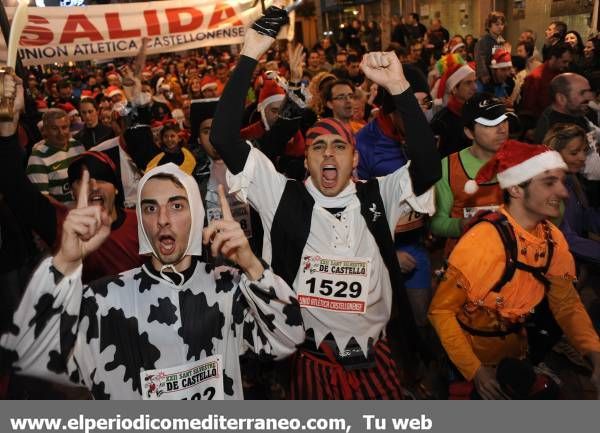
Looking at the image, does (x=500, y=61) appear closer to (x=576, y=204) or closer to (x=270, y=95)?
(x=270, y=95)

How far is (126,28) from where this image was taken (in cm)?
781

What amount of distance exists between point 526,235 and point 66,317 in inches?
87.9

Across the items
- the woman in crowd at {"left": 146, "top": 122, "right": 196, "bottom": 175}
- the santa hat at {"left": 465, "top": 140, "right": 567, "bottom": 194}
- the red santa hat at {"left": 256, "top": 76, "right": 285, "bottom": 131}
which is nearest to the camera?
the santa hat at {"left": 465, "top": 140, "right": 567, "bottom": 194}

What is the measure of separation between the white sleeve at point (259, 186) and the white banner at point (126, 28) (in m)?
4.69

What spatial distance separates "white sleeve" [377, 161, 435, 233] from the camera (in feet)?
9.82

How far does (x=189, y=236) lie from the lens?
247 centimetres

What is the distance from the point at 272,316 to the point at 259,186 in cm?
101

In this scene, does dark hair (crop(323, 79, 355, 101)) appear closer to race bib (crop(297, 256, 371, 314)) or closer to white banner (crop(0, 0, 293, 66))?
white banner (crop(0, 0, 293, 66))

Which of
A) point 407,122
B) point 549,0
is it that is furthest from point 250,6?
point 549,0

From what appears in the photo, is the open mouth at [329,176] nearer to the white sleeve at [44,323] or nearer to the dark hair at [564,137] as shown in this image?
the white sleeve at [44,323]

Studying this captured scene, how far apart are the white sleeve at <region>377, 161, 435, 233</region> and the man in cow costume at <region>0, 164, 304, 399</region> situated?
0.98m

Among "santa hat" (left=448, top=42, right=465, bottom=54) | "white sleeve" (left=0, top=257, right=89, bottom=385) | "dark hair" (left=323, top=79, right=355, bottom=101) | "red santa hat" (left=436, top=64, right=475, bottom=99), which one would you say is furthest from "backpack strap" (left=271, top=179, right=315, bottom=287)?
"santa hat" (left=448, top=42, right=465, bottom=54)

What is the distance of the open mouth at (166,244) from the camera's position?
7.91ft
